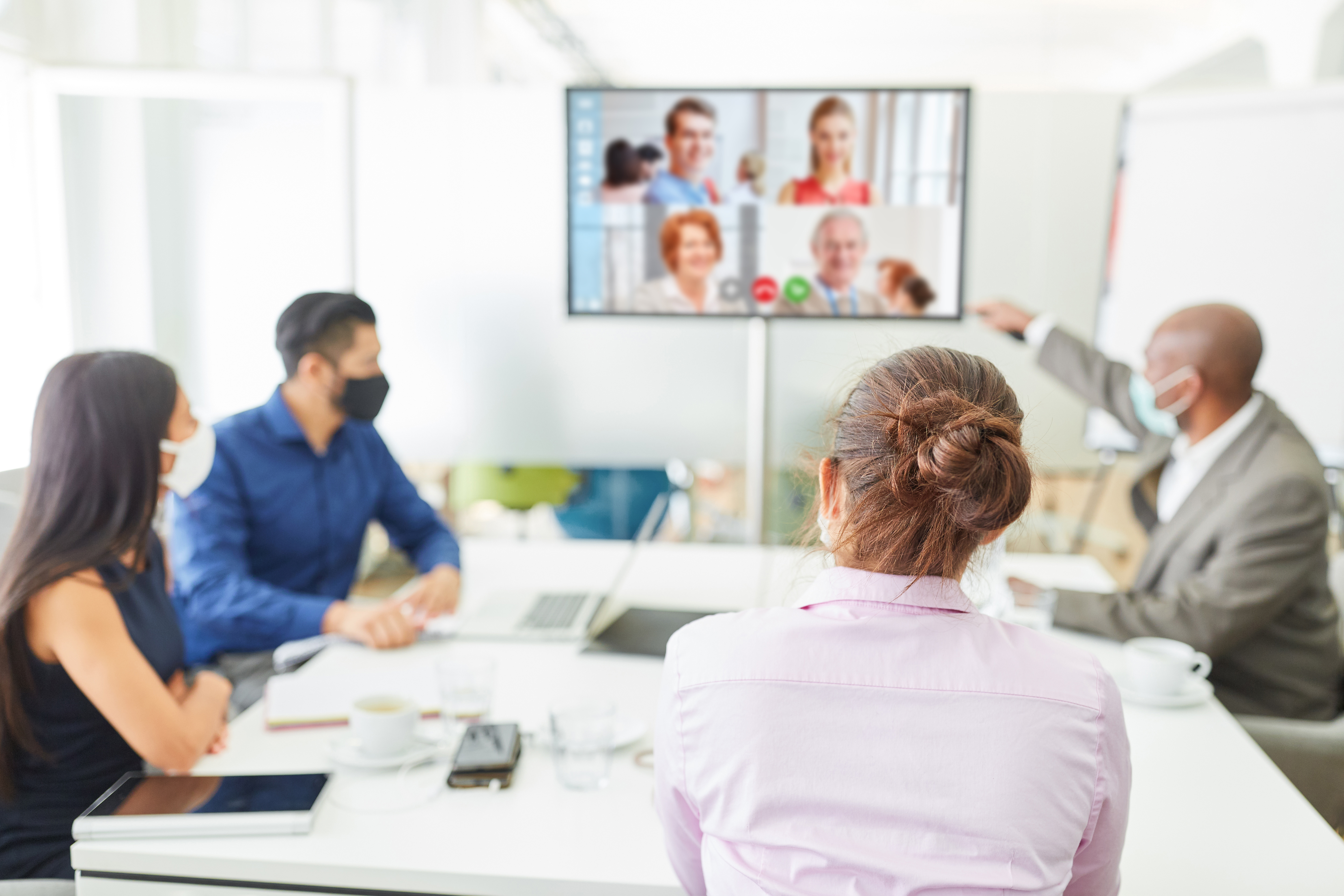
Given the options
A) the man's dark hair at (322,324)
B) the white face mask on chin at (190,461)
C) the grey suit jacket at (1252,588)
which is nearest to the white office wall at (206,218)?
the man's dark hair at (322,324)

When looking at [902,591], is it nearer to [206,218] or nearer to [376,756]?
[376,756]

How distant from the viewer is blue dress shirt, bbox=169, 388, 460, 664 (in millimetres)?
1948

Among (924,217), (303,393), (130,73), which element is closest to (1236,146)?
(924,217)

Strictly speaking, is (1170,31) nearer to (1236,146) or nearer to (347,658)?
(1236,146)

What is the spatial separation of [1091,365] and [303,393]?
1.86 m

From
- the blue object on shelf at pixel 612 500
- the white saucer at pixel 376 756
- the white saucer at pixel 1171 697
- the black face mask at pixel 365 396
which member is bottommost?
the blue object on shelf at pixel 612 500

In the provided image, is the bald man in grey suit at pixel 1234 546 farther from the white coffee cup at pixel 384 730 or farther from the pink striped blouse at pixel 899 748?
the white coffee cup at pixel 384 730

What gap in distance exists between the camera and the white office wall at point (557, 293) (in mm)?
3084

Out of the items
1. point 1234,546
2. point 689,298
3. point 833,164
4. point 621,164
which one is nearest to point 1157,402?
point 1234,546

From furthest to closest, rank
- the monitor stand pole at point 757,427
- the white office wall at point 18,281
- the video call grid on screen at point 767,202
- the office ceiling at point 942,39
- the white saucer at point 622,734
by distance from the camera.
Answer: the office ceiling at point 942,39, the monitor stand pole at point 757,427, the video call grid on screen at point 767,202, the white office wall at point 18,281, the white saucer at point 622,734

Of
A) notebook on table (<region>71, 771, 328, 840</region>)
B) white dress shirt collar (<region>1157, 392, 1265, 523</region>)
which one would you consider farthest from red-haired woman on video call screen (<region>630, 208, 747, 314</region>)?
notebook on table (<region>71, 771, 328, 840</region>)

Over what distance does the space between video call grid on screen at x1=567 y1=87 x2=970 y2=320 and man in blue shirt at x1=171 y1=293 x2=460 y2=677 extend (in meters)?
0.70

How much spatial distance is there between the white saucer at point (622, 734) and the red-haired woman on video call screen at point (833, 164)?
1.37 metres

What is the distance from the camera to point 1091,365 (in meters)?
2.49
